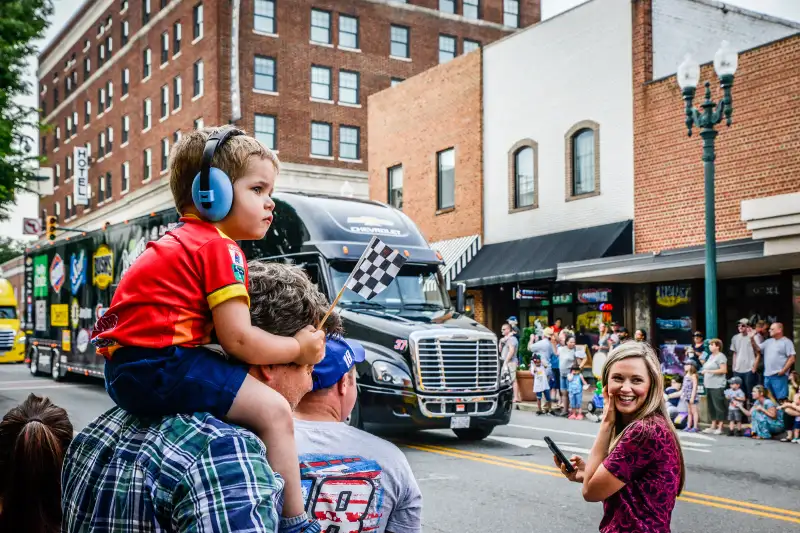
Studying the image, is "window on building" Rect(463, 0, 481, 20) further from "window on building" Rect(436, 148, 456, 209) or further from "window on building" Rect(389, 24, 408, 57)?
"window on building" Rect(436, 148, 456, 209)

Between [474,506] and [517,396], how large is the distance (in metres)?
12.0

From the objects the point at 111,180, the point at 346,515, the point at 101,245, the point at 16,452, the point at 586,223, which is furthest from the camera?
the point at 111,180

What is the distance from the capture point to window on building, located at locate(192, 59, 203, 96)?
41531 millimetres

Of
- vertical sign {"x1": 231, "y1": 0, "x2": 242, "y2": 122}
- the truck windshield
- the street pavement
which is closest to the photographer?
the street pavement

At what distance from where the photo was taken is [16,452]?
10.2 ft

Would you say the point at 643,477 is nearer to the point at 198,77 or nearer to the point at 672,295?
the point at 672,295

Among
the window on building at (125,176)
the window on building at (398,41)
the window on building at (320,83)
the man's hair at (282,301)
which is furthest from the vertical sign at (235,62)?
the man's hair at (282,301)

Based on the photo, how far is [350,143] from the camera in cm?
4334

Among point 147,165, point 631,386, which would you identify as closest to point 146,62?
point 147,165

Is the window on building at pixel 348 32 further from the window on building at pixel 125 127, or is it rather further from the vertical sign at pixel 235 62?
the window on building at pixel 125 127

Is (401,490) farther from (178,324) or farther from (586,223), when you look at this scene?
(586,223)

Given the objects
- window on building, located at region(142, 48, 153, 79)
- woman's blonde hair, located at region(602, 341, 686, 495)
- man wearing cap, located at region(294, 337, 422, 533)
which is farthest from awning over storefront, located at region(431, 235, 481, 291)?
window on building, located at region(142, 48, 153, 79)

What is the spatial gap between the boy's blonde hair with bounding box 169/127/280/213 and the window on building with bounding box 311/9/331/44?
135 feet

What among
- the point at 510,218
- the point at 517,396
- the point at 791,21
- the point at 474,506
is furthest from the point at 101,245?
the point at 791,21
